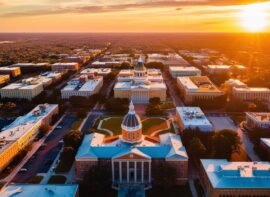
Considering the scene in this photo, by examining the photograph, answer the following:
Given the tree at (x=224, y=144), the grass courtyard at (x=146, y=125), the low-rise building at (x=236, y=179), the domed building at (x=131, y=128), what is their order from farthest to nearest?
the grass courtyard at (x=146, y=125) < the tree at (x=224, y=144) < the domed building at (x=131, y=128) < the low-rise building at (x=236, y=179)

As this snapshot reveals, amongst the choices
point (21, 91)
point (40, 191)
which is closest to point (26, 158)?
point (40, 191)

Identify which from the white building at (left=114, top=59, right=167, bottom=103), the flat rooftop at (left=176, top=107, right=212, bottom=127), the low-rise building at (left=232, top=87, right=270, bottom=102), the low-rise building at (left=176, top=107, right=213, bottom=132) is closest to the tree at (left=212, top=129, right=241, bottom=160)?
the low-rise building at (left=176, top=107, right=213, bottom=132)

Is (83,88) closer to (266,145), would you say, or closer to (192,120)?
(192,120)

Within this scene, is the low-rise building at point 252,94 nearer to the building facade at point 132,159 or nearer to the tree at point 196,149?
the tree at point 196,149

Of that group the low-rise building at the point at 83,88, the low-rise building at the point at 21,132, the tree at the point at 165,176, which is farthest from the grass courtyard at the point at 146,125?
the low-rise building at the point at 83,88

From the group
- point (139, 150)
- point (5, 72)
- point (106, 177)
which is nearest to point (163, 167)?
point (139, 150)

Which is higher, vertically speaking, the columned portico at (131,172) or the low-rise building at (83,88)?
the low-rise building at (83,88)
